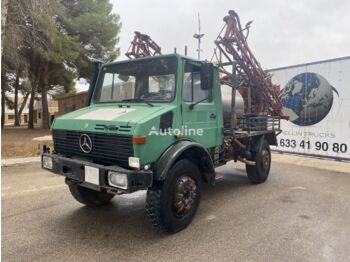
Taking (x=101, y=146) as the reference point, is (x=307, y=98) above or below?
above

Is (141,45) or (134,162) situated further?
(141,45)

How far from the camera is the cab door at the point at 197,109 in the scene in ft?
12.7

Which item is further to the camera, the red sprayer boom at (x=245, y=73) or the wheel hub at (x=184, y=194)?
the red sprayer boom at (x=245, y=73)

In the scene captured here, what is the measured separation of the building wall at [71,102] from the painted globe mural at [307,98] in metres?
14.7

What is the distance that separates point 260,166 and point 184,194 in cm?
279

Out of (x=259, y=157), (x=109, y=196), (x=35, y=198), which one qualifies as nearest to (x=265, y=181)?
(x=259, y=157)

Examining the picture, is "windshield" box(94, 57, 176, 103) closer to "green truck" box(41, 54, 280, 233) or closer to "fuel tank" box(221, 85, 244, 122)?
"green truck" box(41, 54, 280, 233)

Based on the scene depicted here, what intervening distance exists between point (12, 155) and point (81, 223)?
657 centimetres

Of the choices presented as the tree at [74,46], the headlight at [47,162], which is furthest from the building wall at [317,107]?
the tree at [74,46]

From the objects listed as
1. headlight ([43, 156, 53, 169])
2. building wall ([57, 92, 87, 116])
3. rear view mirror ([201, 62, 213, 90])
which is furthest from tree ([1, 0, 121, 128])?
rear view mirror ([201, 62, 213, 90])

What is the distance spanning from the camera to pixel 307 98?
9695mm

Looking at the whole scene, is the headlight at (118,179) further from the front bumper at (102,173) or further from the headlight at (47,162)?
the headlight at (47,162)

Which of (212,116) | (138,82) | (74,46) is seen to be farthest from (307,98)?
(74,46)

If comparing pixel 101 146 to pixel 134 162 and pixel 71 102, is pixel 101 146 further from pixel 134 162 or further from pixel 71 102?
pixel 71 102
